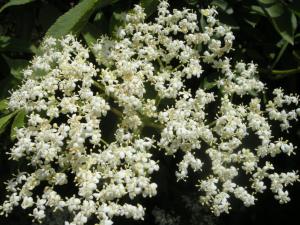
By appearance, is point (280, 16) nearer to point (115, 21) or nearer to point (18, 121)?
point (115, 21)

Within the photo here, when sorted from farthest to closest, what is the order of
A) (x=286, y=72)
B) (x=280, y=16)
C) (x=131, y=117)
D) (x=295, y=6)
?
(x=286, y=72) → (x=295, y=6) → (x=280, y=16) → (x=131, y=117)

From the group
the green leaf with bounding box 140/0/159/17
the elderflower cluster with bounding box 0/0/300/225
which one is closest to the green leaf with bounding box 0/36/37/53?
the elderflower cluster with bounding box 0/0/300/225

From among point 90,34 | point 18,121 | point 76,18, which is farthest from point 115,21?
point 18,121

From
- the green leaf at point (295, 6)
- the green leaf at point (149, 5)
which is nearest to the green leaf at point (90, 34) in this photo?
the green leaf at point (149, 5)

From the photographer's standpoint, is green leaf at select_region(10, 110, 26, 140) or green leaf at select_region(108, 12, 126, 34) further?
green leaf at select_region(108, 12, 126, 34)

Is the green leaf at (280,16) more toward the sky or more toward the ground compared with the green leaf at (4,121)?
more toward the sky

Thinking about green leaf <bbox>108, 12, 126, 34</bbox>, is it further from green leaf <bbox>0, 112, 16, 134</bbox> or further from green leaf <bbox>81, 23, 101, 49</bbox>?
green leaf <bbox>0, 112, 16, 134</bbox>

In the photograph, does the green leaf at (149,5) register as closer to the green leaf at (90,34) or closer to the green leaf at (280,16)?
the green leaf at (90,34)
